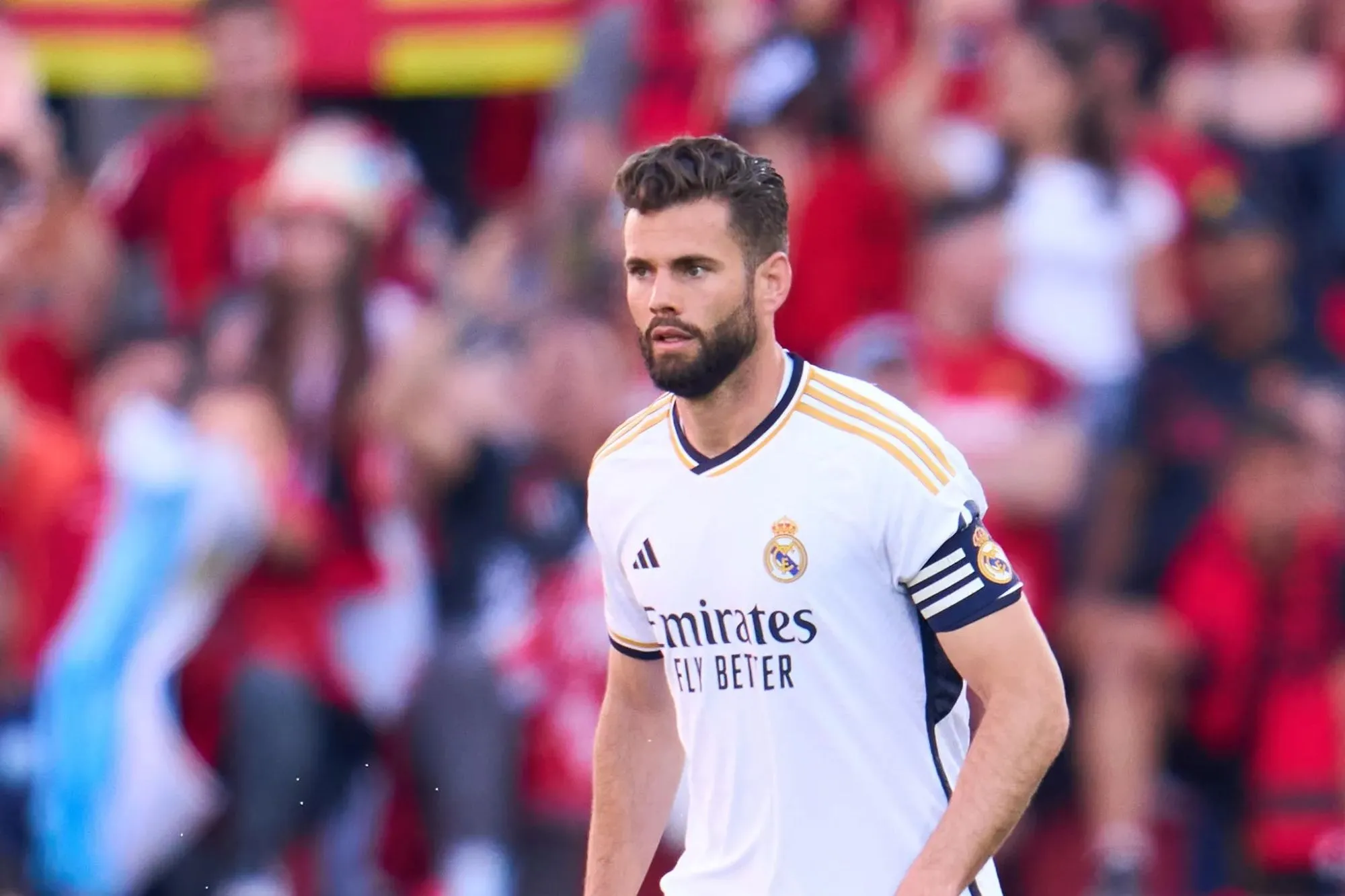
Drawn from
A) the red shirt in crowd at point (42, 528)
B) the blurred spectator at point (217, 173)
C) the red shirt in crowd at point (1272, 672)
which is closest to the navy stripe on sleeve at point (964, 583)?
the red shirt in crowd at point (1272, 672)

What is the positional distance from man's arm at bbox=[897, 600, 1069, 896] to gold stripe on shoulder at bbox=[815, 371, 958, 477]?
0.28m

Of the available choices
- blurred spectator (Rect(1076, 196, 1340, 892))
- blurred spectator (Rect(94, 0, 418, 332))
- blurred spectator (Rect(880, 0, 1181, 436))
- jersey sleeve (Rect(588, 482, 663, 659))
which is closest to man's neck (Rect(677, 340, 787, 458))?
jersey sleeve (Rect(588, 482, 663, 659))

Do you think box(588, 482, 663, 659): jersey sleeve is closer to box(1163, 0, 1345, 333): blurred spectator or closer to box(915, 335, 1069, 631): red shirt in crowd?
box(915, 335, 1069, 631): red shirt in crowd

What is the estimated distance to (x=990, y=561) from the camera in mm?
3990

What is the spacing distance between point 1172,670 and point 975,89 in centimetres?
244

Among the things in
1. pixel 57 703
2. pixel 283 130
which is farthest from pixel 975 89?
pixel 57 703

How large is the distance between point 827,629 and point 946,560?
248 millimetres

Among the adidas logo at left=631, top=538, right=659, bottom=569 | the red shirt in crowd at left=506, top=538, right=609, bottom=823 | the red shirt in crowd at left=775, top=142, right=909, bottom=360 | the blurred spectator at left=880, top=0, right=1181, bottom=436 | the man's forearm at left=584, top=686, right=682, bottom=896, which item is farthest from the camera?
the red shirt in crowd at left=775, top=142, right=909, bottom=360

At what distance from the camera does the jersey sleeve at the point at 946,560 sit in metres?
3.96

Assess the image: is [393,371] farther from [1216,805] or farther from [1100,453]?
[1216,805]

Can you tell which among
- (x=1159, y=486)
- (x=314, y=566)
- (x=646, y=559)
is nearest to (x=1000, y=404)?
(x=1159, y=486)

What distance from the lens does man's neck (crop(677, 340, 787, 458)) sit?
416 cm


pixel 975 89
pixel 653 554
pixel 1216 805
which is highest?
Answer: pixel 975 89

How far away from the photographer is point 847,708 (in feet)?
13.3
